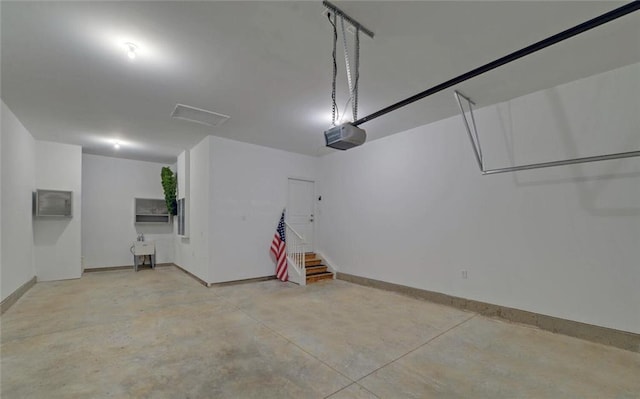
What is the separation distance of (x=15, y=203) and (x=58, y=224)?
197cm

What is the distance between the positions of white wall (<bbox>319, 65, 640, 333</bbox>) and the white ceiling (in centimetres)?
41

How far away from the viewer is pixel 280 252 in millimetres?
6477

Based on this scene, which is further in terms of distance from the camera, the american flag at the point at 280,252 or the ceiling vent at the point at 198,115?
the american flag at the point at 280,252

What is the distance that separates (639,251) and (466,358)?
2.27 meters

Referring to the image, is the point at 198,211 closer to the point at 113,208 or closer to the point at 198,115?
the point at 198,115

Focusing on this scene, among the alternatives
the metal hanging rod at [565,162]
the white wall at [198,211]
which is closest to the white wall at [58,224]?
the white wall at [198,211]

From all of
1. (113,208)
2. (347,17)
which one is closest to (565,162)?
(347,17)

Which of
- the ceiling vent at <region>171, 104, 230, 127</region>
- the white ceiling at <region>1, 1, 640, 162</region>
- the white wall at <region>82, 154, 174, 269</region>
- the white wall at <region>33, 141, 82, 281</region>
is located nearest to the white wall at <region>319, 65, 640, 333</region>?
the white ceiling at <region>1, 1, 640, 162</region>

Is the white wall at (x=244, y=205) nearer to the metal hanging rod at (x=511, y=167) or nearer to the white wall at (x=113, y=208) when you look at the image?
the white wall at (x=113, y=208)

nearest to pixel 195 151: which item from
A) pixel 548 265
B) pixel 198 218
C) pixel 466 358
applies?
pixel 198 218

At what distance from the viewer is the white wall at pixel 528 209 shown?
3215 millimetres

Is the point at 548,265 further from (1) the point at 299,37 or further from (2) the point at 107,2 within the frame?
(2) the point at 107,2

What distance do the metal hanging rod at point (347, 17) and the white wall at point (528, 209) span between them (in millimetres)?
2749

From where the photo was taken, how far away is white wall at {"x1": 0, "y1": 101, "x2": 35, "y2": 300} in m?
4.25
